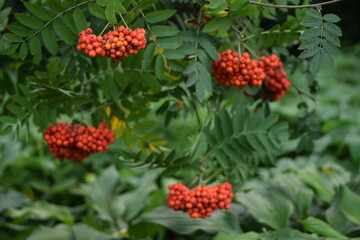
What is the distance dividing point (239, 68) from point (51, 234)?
1092 mm

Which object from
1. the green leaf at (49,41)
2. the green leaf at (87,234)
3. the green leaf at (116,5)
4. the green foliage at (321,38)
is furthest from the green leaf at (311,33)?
the green leaf at (87,234)

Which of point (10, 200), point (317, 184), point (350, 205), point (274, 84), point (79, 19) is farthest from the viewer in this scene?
point (10, 200)

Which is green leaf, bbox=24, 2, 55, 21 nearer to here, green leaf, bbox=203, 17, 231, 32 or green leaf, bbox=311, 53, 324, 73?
green leaf, bbox=203, 17, 231, 32

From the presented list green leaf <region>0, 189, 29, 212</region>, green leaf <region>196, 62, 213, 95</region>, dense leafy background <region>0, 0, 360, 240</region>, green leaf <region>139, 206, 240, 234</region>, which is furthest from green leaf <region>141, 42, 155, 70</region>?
green leaf <region>0, 189, 29, 212</region>

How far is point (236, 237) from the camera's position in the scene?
1563 mm

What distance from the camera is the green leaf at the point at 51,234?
1886mm

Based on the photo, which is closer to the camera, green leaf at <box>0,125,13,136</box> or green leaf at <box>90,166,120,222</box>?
green leaf at <box>0,125,13,136</box>

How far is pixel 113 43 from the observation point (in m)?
1.05

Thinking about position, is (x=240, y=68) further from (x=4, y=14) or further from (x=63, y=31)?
(x=4, y=14)

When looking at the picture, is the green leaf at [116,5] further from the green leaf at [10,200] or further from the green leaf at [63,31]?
the green leaf at [10,200]

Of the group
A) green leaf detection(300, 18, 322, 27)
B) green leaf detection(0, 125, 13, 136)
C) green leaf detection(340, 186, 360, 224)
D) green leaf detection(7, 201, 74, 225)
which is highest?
green leaf detection(300, 18, 322, 27)

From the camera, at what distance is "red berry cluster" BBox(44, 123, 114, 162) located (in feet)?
4.46

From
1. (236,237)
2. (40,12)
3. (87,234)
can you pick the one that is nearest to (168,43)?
(40,12)

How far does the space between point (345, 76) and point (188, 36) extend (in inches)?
201
